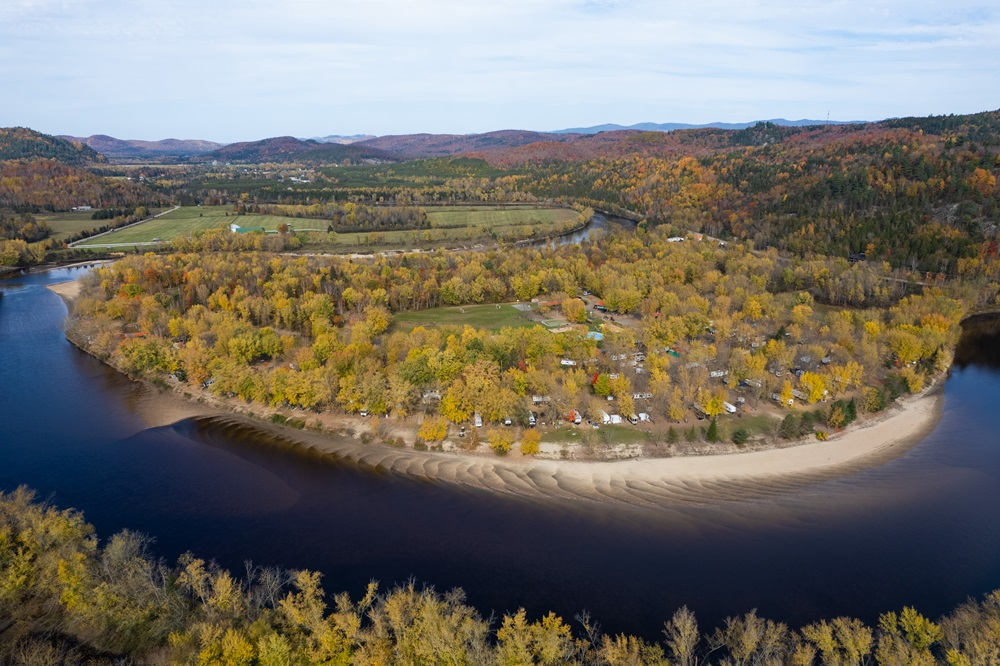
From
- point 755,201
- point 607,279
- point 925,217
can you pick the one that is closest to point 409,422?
point 607,279

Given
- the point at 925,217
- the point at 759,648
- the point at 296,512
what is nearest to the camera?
the point at 759,648

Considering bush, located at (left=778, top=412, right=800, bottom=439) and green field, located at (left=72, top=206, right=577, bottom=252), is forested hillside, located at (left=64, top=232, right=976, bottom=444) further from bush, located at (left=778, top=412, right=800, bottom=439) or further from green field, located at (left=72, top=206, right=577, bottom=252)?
green field, located at (left=72, top=206, right=577, bottom=252)

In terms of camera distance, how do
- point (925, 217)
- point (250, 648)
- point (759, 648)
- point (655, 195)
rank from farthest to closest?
point (655, 195) → point (925, 217) → point (759, 648) → point (250, 648)

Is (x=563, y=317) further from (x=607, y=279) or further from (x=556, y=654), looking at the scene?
(x=556, y=654)

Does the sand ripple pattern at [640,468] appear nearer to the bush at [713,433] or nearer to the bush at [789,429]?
the bush at [789,429]

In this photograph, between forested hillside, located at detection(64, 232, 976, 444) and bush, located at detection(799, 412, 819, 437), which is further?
forested hillside, located at detection(64, 232, 976, 444)

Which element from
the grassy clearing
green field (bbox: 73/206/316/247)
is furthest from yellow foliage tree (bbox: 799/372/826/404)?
green field (bbox: 73/206/316/247)

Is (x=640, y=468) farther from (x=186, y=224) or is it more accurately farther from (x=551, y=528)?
(x=186, y=224)

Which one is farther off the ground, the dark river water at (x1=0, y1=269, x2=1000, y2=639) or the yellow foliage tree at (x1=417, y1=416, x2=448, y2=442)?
the yellow foliage tree at (x1=417, y1=416, x2=448, y2=442)
